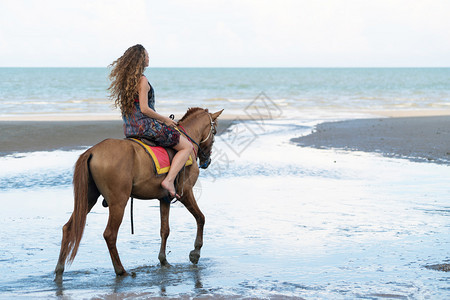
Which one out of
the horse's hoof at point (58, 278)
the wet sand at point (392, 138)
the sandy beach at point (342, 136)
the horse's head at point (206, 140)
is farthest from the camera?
the sandy beach at point (342, 136)

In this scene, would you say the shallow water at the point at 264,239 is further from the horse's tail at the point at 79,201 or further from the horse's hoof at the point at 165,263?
the horse's tail at the point at 79,201

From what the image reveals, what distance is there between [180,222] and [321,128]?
46.6ft

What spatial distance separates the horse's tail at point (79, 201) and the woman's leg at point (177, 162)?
775 millimetres

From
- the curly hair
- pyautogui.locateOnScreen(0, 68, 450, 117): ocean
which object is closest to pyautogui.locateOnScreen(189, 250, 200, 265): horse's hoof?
the curly hair

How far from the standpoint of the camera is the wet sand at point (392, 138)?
47.3 ft

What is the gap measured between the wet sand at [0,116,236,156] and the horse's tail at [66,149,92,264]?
10119 mm

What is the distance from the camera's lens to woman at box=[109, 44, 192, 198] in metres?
5.78

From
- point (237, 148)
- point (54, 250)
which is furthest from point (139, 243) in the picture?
point (237, 148)

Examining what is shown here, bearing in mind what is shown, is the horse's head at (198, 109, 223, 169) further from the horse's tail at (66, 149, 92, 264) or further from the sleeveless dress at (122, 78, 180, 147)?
the horse's tail at (66, 149, 92, 264)

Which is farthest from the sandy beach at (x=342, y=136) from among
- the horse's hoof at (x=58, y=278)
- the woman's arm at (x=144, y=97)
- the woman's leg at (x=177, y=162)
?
the horse's hoof at (x=58, y=278)

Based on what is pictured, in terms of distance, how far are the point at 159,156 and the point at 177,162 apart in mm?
200

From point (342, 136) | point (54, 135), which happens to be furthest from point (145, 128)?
point (54, 135)

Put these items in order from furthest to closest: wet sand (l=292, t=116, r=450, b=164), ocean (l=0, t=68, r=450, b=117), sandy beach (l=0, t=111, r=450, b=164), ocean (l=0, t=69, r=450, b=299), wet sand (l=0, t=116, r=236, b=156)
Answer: ocean (l=0, t=68, r=450, b=117)
wet sand (l=0, t=116, r=236, b=156)
sandy beach (l=0, t=111, r=450, b=164)
wet sand (l=292, t=116, r=450, b=164)
ocean (l=0, t=69, r=450, b=299)

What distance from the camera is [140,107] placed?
19.0 ft
